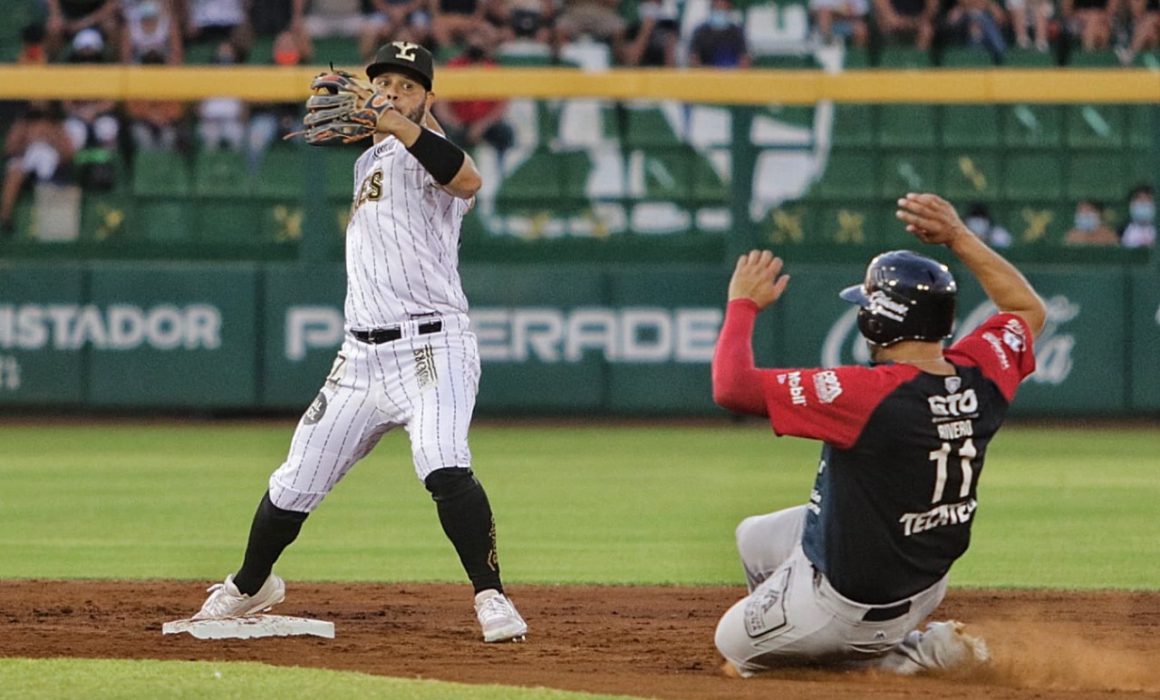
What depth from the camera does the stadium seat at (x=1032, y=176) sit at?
1584 centimetres

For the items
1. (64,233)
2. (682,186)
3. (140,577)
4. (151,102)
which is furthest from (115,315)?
(140,577)

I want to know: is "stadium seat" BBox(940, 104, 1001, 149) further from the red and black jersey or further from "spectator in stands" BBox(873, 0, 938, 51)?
the red and black jersey

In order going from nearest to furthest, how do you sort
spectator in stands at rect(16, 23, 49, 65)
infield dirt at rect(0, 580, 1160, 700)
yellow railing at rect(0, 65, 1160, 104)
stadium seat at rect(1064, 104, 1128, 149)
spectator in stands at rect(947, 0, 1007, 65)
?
infield dirt at rect(0, 580, 1160, 700), yellow railing at rect(0, 65, 1160, 104), stadium seat at rect(1064, 104, 1128, 149), spectator in stands at rect(947, 0, 1007, 65), spectator in stands at rect(16, 23, 49, 65)

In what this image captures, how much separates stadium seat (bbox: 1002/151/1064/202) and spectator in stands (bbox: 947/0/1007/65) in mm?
1422

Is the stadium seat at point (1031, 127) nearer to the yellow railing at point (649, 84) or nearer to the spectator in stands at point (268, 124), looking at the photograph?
the yellow railing at point (649, 84)

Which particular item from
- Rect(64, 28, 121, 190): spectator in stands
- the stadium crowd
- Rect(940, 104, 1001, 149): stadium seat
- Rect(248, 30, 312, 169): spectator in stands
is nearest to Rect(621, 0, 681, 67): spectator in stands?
the stadium crowd

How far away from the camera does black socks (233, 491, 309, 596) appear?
20.2 ft

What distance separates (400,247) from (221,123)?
10380mm

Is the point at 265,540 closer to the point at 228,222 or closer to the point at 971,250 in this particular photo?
the point at 971,250

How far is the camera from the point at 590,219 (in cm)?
1565

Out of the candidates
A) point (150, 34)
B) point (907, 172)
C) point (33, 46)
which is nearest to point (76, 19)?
point (33, 46)

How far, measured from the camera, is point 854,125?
52.9 feet

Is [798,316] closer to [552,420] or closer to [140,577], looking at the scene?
[552,420]

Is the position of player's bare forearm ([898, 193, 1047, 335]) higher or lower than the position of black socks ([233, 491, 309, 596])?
higher
